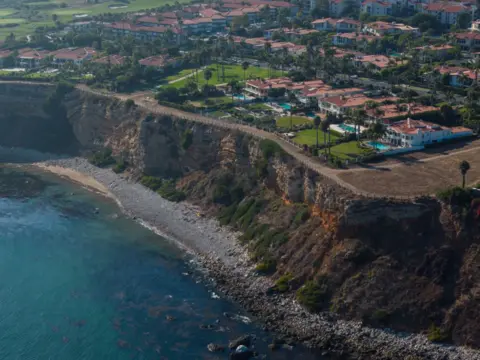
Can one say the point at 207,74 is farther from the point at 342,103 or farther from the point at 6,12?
the point at 6,12

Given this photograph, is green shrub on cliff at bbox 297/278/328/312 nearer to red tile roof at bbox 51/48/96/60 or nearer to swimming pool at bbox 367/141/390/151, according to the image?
swimming pool at bbox 367/141/390/151

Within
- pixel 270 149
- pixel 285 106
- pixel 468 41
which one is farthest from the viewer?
pixel 468 41

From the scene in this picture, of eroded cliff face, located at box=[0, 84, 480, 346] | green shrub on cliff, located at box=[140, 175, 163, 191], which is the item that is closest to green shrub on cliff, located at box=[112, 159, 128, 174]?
eroded cliff face, located at box=[0, 84, 480, 346]

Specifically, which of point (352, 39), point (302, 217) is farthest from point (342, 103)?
point (352, 39)

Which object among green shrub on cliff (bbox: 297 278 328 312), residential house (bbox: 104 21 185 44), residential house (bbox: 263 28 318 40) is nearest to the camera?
green shrub on cliff (bbox: 297 278 328 312)

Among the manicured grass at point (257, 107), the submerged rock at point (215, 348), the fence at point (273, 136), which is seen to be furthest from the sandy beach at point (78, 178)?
the submerged rock at point (215, 348)
